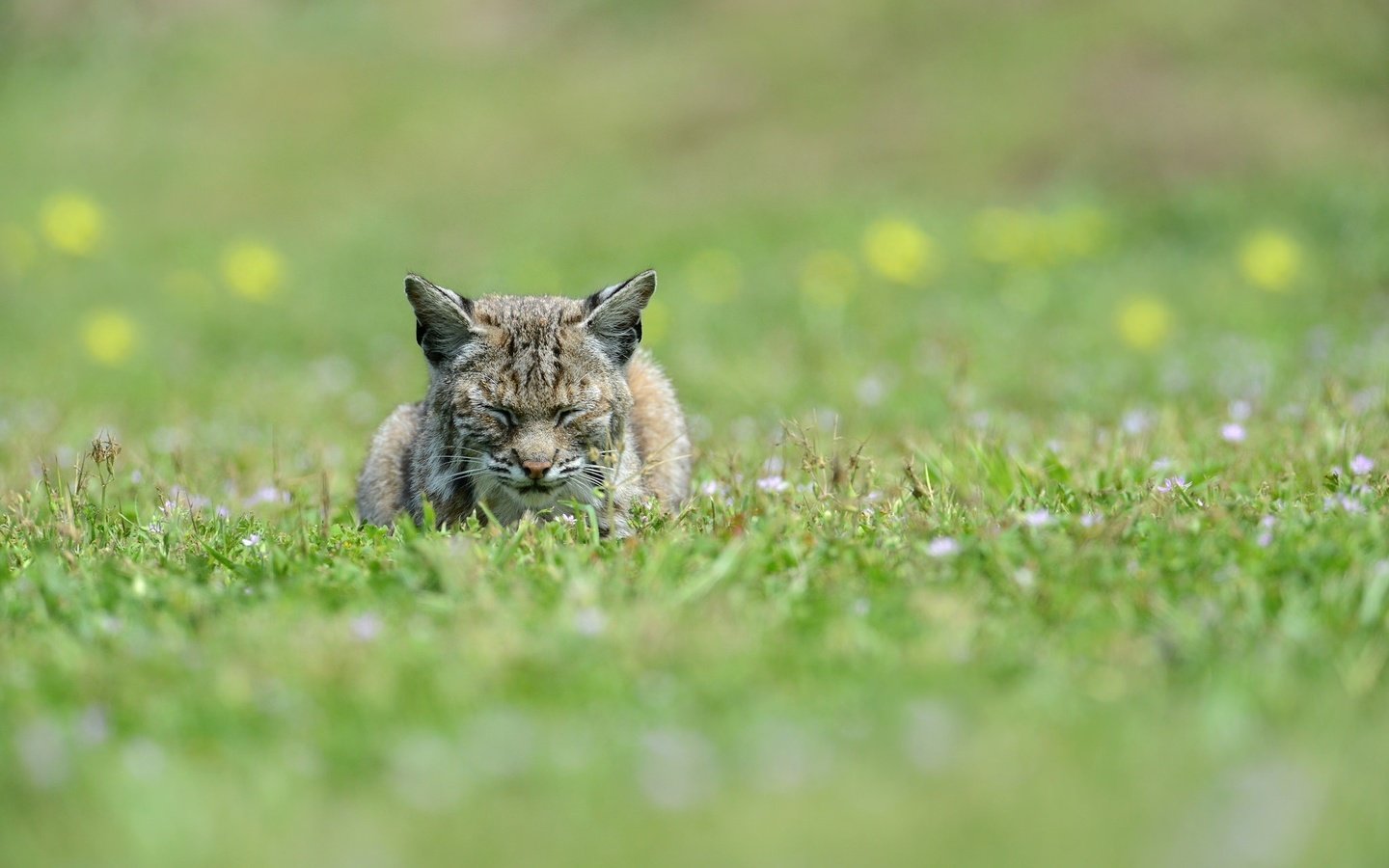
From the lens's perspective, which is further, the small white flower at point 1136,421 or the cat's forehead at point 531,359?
the small white flower at point 1136,421

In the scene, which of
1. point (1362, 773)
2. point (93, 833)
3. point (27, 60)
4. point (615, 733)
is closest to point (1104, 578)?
point (1362, 773)

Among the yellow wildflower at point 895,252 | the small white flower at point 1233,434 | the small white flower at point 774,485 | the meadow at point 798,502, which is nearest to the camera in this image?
the meadow at point 798,502

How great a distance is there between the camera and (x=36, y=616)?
170 inches

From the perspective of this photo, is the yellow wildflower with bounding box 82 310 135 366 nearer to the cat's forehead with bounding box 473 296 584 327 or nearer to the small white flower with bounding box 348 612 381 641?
the cat's forehead with bounding box 473 296 584 327

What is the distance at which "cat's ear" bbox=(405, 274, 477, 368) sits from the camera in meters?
5.80

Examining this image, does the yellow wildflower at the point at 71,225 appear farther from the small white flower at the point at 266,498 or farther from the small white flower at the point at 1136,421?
the small white flower at the point at 1136,421

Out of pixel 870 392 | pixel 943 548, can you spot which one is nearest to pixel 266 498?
pixel 943 548

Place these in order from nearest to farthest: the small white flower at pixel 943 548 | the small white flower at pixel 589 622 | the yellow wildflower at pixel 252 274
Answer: the small white flower at pixel 589 622, the small white flower at pixel 943 548, the yellow wildflower at pixel 252 274

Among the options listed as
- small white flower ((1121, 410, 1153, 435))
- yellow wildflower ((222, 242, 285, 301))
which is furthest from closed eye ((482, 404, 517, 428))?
yellow wildflower ((222, 242, 285, 301))

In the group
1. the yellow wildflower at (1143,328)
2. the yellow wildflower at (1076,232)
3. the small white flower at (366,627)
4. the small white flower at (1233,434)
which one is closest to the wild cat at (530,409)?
the small white flower at (366,627)

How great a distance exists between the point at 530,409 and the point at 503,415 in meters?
0.11

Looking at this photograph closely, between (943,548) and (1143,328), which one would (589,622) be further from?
(1143,328)

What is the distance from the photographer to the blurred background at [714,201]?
10633 mm

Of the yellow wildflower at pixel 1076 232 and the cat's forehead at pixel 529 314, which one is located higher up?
the yellow wildflower at pixel 1076 232
